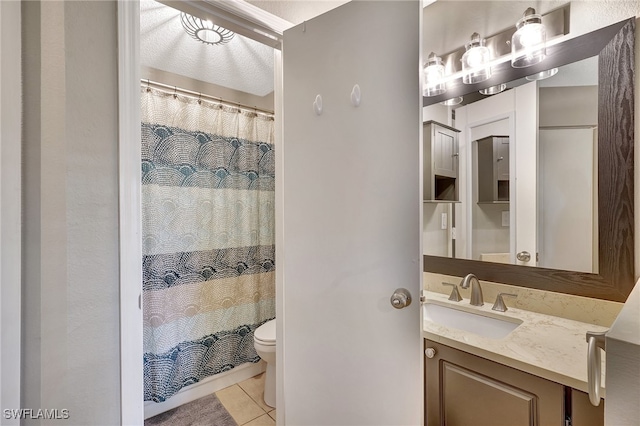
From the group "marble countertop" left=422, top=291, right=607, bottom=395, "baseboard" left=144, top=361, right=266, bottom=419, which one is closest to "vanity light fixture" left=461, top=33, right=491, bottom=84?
"marble countertop" left=422, top=291, right=607, bottom=395

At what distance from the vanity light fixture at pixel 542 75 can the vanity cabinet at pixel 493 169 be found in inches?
10.3

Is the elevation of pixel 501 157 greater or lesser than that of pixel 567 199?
greater

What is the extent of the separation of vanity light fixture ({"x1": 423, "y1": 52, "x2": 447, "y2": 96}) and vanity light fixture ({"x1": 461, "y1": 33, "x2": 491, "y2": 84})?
0.13 m

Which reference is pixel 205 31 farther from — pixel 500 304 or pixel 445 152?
pixel 500 304

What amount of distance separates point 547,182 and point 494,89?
1.68 ft

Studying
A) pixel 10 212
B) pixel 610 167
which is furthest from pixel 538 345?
pixel 10 212

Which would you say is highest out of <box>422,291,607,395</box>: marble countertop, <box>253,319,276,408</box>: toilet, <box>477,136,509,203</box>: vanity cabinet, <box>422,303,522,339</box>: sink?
<box>477,136,509,203</box>: vanity cabinet

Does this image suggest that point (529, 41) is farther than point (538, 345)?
Yes

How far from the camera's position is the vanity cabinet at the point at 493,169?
1339 millimetres

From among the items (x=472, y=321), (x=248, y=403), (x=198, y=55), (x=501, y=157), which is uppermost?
(x=198, y=55)

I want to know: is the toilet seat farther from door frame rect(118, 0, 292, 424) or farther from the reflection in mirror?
the reflection in mirror

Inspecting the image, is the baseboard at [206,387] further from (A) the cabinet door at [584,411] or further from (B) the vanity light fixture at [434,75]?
(B) the vanity light fixture at [434,75]

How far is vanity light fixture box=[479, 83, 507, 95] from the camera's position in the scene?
132 cm

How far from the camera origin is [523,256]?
1266 mm
